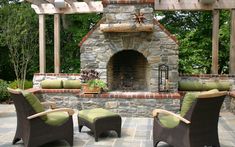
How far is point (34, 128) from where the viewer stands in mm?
4457

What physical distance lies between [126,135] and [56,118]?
1.42 metres

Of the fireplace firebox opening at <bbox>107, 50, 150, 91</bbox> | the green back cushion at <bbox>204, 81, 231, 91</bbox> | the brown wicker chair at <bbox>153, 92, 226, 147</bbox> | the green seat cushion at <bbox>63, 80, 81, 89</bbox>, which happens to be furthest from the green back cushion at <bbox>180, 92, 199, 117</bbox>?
the green seat cushion at <bbox>63, 80, 81, 89</bbox>

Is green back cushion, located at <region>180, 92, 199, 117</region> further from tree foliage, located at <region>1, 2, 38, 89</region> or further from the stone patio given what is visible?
tree foliage, located at <region>1, 2, 38, 89</region>

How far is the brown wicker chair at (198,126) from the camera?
414 centimetres

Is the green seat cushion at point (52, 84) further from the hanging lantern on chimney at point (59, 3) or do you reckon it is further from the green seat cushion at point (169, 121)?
the green seat cushion at point (169, 121)

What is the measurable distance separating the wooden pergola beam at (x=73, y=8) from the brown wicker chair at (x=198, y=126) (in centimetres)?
613

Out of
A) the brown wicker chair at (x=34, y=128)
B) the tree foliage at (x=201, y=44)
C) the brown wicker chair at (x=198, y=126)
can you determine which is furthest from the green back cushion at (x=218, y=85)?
the brown wicker chair at (x=34, y=128)

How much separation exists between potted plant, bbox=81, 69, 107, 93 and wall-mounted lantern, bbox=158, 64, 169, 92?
55.7 inches

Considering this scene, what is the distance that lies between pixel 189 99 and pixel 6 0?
11637mm

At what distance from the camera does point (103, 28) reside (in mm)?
7660

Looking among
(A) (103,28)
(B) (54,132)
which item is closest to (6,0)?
(A) (103,28)

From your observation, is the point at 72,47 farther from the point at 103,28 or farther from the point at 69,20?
the point at 103,28

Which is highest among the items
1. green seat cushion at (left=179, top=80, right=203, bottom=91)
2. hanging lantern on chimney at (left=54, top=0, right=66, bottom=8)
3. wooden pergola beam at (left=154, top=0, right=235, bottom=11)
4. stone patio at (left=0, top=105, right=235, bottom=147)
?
hanging lantern on chimney at (left=54, top=0, right=66, bottom=8)

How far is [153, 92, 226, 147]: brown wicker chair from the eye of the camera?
4.14 meters
